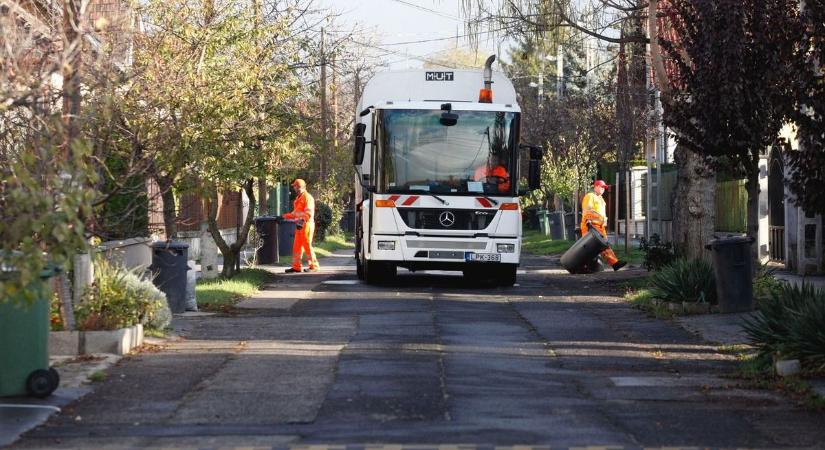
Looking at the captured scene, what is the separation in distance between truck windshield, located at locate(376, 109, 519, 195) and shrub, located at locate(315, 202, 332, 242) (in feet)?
71.5

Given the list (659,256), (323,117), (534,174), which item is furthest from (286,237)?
(659,256)

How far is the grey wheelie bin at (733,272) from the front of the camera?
1739 cm

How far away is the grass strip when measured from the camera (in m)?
19.4

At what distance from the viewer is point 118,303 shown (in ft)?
46.7

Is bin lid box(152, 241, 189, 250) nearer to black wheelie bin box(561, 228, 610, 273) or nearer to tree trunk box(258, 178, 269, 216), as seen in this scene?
black wheelie bin box(561, 228, 610, 273)

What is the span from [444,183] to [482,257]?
4.48ft

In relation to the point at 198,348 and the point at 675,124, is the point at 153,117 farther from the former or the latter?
the point at 675,124

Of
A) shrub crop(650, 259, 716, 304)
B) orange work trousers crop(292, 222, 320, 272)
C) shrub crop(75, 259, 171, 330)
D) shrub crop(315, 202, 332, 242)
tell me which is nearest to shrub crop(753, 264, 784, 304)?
shrub crop(650, 259, 716, 304)

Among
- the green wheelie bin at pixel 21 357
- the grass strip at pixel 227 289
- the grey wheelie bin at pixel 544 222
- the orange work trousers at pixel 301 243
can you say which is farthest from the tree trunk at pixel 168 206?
the grey wheelie bin at pixel 544 222

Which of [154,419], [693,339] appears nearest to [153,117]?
[693,339]

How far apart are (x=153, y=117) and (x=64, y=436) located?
8.83 meters

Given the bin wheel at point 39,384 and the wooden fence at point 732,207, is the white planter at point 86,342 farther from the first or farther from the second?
the wooden fence at point 732,207

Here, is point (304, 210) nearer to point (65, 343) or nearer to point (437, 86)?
point (437, 86)

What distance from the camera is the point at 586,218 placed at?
96.4ft
